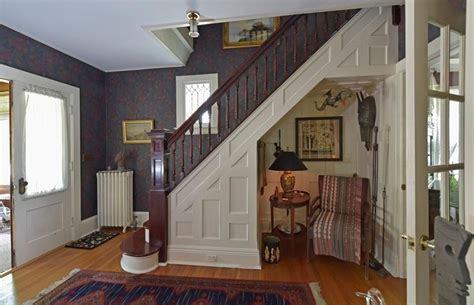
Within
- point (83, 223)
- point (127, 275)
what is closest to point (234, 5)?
point (127, 275)

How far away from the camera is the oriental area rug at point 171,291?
2.15 meters

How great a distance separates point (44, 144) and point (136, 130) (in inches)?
52.9

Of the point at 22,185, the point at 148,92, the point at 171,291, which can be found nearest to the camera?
the point at 171,291

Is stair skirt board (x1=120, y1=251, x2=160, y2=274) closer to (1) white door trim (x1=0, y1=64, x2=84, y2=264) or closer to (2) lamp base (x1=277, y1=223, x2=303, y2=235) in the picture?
(1) white door trim (x1=0, y1=64, x2=84, y2=264)

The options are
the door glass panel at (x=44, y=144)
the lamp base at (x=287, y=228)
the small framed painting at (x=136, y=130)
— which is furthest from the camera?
the small framed painting at (x=136, y=130)

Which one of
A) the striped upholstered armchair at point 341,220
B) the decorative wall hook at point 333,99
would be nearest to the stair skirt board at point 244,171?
the striped upholstered armchair at point 341,220

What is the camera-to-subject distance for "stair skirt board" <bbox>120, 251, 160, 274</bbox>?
8.66 ft

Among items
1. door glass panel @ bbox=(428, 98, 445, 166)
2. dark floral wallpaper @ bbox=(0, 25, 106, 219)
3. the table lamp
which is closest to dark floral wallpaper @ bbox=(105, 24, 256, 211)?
dark floral wallpaper @ bbox=(0, 25, 106, 219)

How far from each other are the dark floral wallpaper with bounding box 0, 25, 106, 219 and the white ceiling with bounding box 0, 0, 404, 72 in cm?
15

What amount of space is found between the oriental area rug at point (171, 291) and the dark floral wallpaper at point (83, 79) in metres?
1.75

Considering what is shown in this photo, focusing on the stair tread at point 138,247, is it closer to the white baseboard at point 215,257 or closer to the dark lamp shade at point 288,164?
the white baseboard at point 215,257

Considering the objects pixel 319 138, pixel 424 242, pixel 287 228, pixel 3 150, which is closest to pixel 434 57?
pixel 424 242

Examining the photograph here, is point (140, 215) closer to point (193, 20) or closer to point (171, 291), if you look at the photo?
point (171, 291)

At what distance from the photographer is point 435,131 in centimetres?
117
